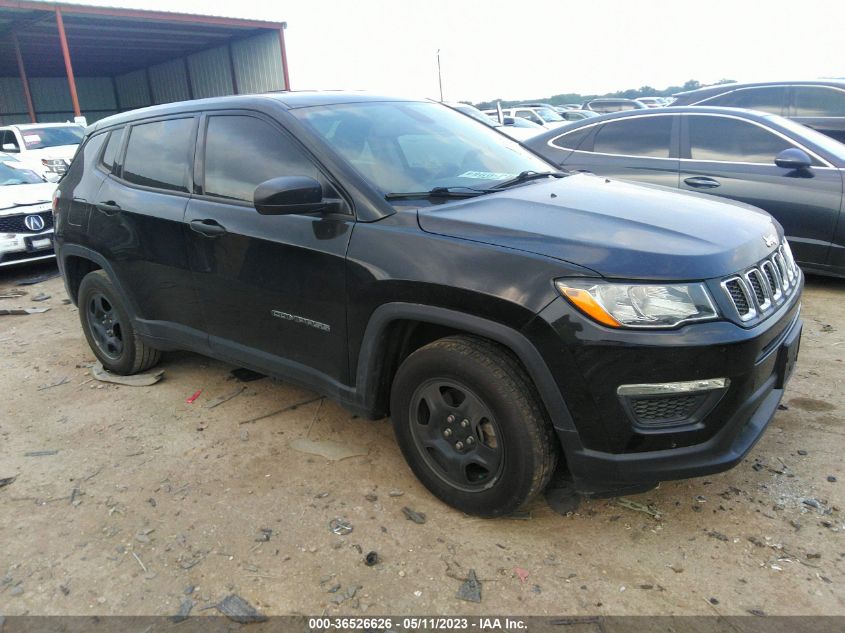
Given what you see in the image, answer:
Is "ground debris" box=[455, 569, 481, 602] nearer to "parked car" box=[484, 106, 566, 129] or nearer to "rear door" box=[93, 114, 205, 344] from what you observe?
"rear door" box=[93, 114, 205, 344]

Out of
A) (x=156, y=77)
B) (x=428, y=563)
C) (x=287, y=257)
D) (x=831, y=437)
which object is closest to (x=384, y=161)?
(x=287, y=257)

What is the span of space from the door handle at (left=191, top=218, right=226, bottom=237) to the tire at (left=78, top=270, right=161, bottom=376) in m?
1.07

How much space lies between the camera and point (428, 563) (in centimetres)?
244

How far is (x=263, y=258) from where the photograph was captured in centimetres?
306

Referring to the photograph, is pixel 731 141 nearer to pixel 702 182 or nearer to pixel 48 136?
pixel 702 182

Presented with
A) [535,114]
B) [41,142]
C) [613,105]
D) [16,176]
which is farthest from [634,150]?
[535,114]

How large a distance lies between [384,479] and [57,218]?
317 centimetres

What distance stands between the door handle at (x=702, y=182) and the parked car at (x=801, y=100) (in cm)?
304

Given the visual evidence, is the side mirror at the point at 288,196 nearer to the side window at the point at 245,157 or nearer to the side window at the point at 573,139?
the side window at the point at 245,157

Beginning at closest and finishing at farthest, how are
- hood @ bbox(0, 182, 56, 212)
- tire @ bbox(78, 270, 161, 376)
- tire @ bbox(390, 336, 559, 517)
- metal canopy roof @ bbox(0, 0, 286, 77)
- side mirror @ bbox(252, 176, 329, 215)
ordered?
tire @ bbox(390, 336, 559, 517) → side mirror @ bbox(252, 176, 329, 215) → tire @ bbox(78, 270, 161, 376) → hood @ bbox(0, 182, 56, 212) → metal canopy roof @ bbox(0, 0, 286, 77)

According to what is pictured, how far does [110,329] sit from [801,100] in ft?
26.3

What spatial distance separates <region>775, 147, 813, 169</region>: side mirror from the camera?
5.14 meters

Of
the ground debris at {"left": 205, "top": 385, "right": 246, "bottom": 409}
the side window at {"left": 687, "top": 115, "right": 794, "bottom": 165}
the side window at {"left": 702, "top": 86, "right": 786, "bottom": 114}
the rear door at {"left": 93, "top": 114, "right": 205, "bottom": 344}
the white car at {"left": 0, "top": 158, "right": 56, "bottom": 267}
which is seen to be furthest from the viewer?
the side window at {"left": 702, "top": 86, "right": 786, "bottom": 114}

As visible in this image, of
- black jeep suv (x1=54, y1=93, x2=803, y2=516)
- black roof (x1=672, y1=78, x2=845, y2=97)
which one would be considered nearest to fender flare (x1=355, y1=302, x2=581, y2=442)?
black jeep suv (x1=54, y1=93, x2=803, y2=516)
